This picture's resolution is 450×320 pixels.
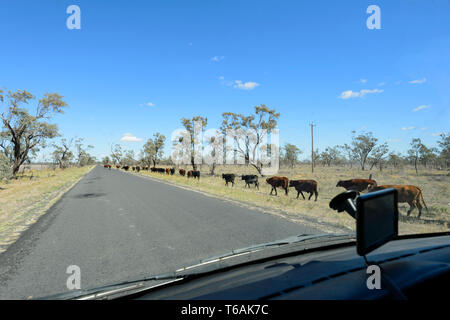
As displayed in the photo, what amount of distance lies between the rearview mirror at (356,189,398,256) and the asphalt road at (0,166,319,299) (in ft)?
5.73

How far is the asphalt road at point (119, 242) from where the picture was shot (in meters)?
3.31

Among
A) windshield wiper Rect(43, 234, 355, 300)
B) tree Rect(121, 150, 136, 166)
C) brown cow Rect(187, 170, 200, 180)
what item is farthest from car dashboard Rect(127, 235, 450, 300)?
tree Rect(121, 150, 136, 166)

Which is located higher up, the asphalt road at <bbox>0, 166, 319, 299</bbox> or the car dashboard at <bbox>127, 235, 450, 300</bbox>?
the car dashboard at <bbox>127, 235, 450, 300</bbox>

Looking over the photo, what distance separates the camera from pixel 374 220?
1012 millimetres

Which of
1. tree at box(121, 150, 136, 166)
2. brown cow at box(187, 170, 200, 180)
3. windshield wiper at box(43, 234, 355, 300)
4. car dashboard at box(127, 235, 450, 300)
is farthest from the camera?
tree at box(121, 150, 136, 166)

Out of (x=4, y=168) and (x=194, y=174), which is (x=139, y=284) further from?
(x=194, y=174)

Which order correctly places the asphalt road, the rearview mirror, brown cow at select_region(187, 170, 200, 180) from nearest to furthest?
the rearview mirror → the asphalt road → brown cow at select_region(187, 170, 200, 180)

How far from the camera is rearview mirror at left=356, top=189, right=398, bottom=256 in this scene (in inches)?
36.2

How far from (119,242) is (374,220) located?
16.9 feet

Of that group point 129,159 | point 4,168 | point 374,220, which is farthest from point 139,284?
point 129,159

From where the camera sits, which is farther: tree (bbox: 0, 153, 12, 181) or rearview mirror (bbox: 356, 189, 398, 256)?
tree (bbox: 0, 153, 12, 181)

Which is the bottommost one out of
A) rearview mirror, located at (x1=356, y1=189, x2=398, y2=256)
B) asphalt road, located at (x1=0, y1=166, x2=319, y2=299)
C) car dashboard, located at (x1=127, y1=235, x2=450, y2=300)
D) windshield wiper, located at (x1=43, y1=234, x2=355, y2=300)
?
asphalt road, located at (x1=0, y1=166, x2=319, y2=299)

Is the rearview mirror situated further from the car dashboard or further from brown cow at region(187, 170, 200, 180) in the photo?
brown cow at region(187, 170, 200, 180)

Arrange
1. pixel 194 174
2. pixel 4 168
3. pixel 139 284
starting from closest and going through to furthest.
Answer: pixel 139 284 < pixel 4 168 < pixel 194 174
